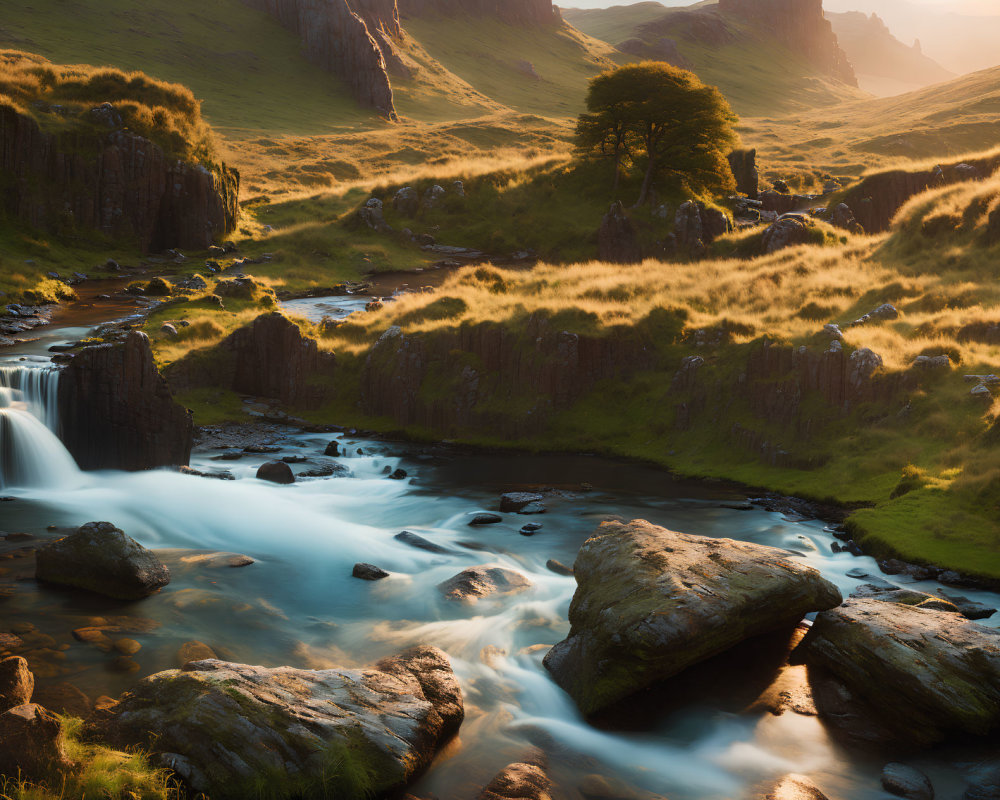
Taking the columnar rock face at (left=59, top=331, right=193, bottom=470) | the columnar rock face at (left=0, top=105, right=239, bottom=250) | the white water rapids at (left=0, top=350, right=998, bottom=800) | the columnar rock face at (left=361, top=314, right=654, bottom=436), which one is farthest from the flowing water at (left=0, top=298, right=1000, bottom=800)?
the columnar rock face at (left=0, top=105, right=239, bottom=250)

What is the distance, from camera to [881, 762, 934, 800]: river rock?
30.5 feet

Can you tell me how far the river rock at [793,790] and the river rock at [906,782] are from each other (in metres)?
0.94

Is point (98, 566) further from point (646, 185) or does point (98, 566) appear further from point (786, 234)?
point (646, 185)

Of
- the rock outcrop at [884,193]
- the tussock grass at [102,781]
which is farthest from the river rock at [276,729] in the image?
the rock outcrop at [884,193]

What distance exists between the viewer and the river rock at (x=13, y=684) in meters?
8.92

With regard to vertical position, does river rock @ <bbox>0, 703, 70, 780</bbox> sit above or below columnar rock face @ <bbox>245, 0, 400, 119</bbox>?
below

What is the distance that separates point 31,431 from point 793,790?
66.5ft

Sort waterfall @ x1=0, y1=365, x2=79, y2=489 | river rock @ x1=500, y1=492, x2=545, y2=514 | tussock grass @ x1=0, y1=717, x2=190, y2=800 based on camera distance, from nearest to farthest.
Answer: tussock grass @ x1=0, y1=717, x2=190, y2=800 → waterfall @ x1=0, y1=365, x2=79, y2=489 → river rock @ x1=500, y1=492, x2=545, y2=514

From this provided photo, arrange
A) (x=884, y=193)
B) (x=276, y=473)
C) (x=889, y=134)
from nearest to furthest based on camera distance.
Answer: (x=276, y=473)
(x=884, y=193)
(x=889, y=134)

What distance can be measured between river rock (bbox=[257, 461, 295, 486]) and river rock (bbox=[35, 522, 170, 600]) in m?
8.07

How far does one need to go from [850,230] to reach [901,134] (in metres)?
70.2

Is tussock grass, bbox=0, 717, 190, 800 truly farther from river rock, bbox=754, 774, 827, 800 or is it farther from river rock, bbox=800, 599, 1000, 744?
river rock, bbox=800, 599, 1000, 744

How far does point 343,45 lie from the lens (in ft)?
470

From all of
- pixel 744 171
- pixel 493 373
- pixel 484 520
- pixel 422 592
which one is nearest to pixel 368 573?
pixel 422 592
